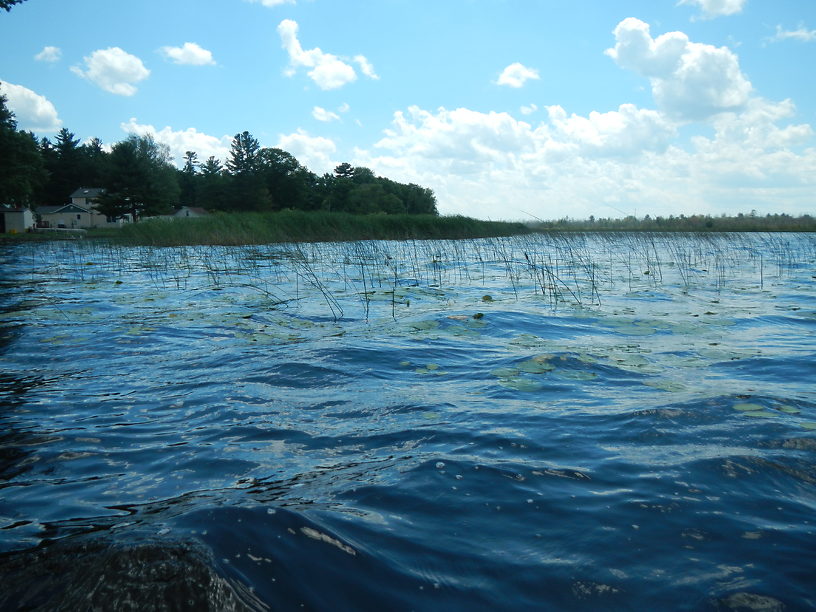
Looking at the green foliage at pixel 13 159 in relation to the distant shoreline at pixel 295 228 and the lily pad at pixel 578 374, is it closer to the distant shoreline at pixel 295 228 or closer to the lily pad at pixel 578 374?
the distant shoreline at pixel 295 228

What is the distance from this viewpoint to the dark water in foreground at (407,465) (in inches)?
76.3

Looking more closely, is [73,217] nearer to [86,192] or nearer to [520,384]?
[86,192]

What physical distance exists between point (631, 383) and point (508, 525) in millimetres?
2436

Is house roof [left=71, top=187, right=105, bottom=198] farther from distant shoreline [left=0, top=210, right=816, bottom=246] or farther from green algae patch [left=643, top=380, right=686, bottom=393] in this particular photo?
green algae patch [left=643, top=380, right=686, bottom=393]

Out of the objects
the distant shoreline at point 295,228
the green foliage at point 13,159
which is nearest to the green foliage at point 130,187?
the green foliage at point 13,159

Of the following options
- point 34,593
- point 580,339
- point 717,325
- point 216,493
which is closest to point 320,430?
point 216,493

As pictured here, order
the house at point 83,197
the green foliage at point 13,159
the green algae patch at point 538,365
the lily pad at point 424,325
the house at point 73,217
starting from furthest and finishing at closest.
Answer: the house at point 83,197 < the house at point 73,217 < the green foliage at point 13,159 < the lily pad at point 424,325 < the green algae patch at point 538,365

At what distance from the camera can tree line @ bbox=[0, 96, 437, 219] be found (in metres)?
61.3

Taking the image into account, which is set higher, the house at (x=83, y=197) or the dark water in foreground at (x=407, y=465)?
the house at (x=83, y=197)

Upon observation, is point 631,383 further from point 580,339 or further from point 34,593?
point 34,593

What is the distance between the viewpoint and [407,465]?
291cm

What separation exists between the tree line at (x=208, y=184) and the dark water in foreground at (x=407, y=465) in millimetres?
50995

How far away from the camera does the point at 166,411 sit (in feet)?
12.3

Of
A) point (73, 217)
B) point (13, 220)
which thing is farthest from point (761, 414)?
point (73, 217)
